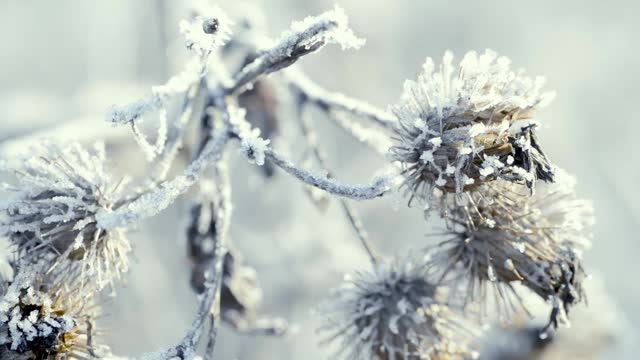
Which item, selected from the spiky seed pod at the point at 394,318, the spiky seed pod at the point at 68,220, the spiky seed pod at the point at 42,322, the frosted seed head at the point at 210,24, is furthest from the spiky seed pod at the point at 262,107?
the frosted seed head at the point at 210,24

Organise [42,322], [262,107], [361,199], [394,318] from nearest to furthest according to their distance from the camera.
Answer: [361,199] < [42,322] < [394,318] < [262,107]

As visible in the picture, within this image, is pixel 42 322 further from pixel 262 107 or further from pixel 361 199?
pixel 262 107

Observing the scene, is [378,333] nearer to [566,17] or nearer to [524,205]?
[524,205]

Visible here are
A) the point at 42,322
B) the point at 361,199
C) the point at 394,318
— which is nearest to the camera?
the point at 361,199

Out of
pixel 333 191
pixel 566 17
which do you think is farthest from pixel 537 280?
pixel 566 17

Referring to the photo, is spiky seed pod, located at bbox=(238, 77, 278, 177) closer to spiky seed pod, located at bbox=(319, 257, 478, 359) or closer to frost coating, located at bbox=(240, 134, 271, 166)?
spiky seed pod, located at bbox=(319, 257, 478, 359)

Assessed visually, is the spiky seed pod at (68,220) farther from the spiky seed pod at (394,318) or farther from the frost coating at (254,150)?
the spiky seed pod at (394,318)

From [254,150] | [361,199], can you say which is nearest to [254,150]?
[254,150]
